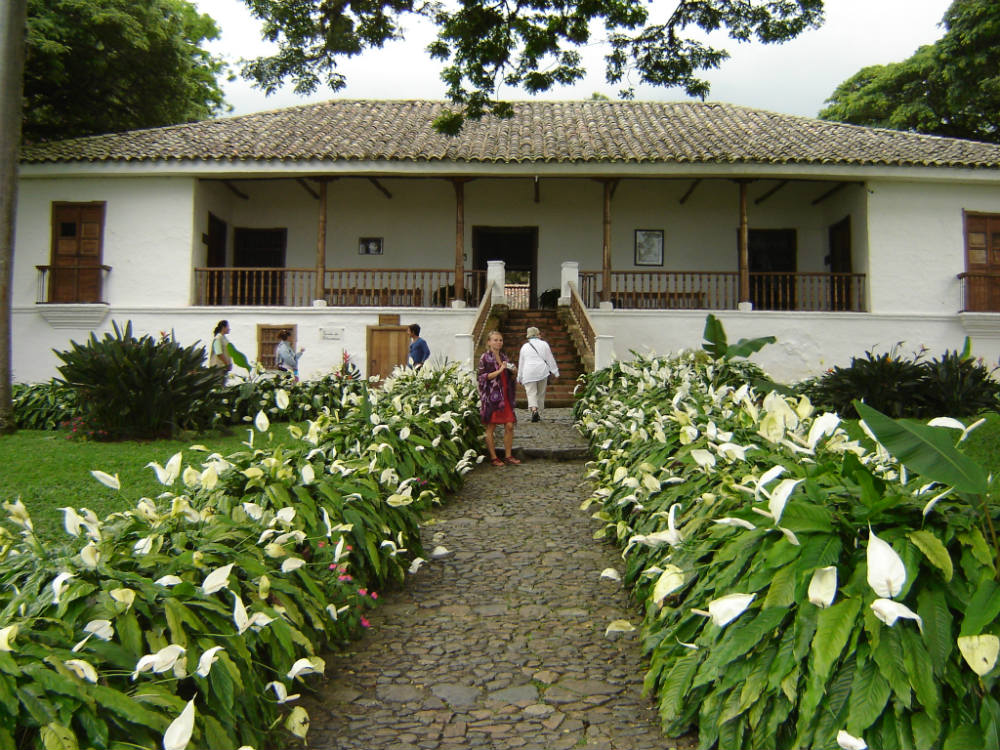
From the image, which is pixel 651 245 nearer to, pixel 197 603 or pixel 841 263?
pixel 841 263

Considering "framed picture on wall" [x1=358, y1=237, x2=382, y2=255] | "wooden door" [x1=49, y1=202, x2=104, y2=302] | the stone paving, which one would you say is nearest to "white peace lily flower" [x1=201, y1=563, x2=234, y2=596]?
the stone paving

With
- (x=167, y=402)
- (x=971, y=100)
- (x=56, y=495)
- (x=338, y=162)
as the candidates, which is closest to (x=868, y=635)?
(x=56, y=495)

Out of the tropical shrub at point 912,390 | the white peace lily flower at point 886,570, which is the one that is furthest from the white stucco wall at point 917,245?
the white peace lily flower at point 886,570

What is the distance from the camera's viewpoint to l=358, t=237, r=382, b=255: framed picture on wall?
1748 centimetres

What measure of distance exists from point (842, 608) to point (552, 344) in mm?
12317

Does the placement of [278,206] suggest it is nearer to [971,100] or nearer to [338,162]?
[338,162]

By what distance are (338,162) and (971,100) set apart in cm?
1716

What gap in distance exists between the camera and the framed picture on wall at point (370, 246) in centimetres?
1748

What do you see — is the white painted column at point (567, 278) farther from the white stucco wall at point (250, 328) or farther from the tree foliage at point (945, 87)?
the tree foliage at point (945, 87)

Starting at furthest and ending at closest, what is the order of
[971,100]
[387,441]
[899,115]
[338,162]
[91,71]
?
1. [899,115]
2. [971,100]
3. [91,71]
4. [338,162]
5. [387,441]

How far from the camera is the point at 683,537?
298 cm

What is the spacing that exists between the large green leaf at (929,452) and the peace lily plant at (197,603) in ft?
6.02

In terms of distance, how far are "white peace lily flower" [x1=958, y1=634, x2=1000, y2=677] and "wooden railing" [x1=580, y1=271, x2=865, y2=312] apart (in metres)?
13.6

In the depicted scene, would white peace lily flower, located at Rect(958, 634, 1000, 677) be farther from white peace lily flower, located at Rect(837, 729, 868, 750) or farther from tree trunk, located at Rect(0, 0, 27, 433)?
tree trunk, located at Rect(0, 0, 27, 433)
